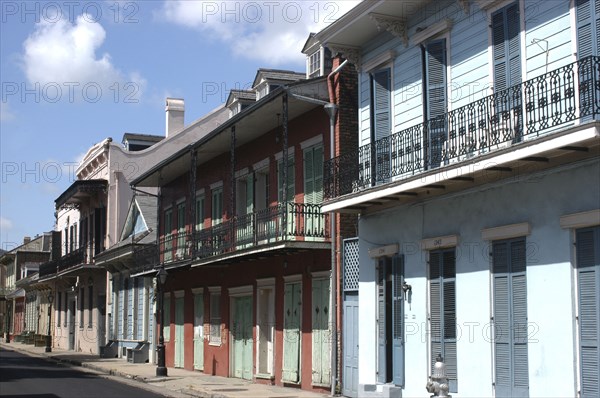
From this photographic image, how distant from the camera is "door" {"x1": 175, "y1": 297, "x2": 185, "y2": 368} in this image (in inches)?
1128

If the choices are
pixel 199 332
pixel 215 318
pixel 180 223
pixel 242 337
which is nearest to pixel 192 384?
pixel 242 337

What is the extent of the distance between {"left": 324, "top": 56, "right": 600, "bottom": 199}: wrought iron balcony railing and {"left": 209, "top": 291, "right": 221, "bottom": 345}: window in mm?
9382

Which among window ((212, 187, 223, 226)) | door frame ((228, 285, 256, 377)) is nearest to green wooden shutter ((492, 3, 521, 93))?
door frame ((228, 285, 256, 377))

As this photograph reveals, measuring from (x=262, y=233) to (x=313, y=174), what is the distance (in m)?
1.98

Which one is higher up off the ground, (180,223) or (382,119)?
(382,119)

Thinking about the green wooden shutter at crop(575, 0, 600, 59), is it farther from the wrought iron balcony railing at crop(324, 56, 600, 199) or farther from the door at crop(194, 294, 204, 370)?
the door at crop(194, 294, 204, 370)

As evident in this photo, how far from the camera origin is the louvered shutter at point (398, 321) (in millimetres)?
15320

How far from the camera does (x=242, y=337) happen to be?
76.6ft

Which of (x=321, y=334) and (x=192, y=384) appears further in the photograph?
(x=192, y=384)

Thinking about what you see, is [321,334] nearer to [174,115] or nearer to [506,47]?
[506,47]

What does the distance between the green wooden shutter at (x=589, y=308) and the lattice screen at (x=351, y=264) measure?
6.80 metres

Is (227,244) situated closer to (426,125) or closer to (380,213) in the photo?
(380,213)

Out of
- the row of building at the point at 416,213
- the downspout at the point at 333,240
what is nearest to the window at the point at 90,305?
the row of building at the point at 416,213

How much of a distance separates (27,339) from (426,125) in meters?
51.7
